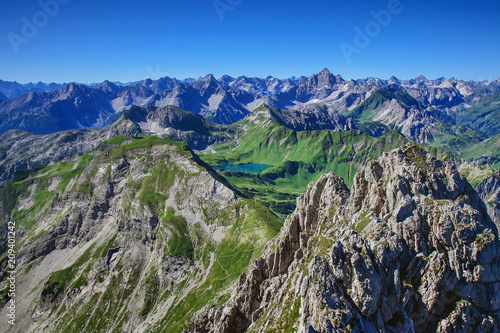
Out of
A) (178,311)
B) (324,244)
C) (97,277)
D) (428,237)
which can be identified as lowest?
(178,311)

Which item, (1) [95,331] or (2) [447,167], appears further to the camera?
(1) [95,331]

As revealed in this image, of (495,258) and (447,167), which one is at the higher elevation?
(447,167)

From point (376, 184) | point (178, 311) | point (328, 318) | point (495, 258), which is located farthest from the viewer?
point (178, 311)

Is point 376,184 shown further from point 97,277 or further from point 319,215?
point 97,277

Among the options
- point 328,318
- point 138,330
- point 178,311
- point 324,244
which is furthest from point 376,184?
point 138,330

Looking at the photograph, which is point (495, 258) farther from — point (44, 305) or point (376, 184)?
point (44, 305)

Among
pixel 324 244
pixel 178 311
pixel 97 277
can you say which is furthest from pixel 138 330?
pixel 324 244

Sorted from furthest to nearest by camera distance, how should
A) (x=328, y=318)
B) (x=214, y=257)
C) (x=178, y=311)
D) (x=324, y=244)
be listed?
1. (x=214, y=257)
2. (x=178, y=311)
3. (x=324, y=244)
4. (x=328, y=318)

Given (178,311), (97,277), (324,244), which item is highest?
(97,277)

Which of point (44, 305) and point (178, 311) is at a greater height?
point (44, 305)
